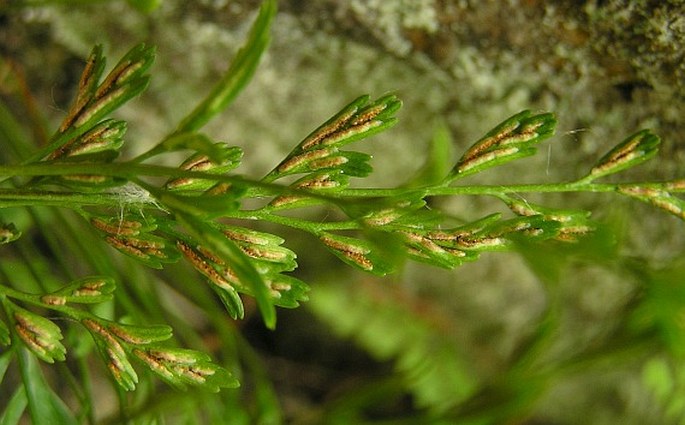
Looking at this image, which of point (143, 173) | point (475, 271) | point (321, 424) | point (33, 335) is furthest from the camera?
point (475, 271)

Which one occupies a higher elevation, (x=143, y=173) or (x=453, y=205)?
(x=143, y=173)

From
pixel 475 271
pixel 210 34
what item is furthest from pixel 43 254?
pixel 475 271

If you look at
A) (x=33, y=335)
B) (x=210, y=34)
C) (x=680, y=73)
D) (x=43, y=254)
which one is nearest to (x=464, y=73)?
(x=680, y=73)


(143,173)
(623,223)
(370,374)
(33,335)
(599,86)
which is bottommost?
(370,374)

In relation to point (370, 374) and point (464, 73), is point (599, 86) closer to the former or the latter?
point (464, 73)

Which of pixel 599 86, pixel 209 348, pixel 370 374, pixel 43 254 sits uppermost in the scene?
pixel 599 86

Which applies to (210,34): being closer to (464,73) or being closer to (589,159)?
(464,73)

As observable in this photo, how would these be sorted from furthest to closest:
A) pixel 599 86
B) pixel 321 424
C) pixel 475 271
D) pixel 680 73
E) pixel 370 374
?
pixel 370 374 → pixel 475 271 → pixel 321 424 → pixel 599 86 → pixel 680 73

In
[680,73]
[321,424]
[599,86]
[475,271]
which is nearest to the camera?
[680,73]

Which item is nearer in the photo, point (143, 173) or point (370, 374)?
point (143, 173)
